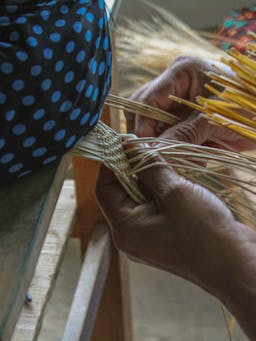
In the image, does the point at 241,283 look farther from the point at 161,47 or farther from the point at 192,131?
the point at 161,47

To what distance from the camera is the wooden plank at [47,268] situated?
0.98m

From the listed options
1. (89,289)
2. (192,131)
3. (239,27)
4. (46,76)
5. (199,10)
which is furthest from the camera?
(199,10)

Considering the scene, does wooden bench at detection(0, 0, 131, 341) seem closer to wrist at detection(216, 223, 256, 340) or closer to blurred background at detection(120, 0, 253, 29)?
wrist at detection(216, 223, 256, 340)

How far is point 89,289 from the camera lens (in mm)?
1024

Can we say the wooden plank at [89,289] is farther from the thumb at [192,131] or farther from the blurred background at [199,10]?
the blurred background at [199,10]

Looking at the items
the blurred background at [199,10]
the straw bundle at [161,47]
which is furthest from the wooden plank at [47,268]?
the blurred background at [199,10]

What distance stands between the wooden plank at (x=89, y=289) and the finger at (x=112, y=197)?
0.30 m

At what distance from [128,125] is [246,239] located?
12.1 inches

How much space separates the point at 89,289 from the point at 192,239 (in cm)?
38

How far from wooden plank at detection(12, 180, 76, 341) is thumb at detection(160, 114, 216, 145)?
368mm

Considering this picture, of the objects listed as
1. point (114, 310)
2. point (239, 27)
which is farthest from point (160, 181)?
point (239, 27)

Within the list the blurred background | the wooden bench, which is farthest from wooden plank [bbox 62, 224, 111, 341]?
the blurred background

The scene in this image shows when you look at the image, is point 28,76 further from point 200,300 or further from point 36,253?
point 200,300

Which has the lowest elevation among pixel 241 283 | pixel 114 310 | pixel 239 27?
pixel 114 310
